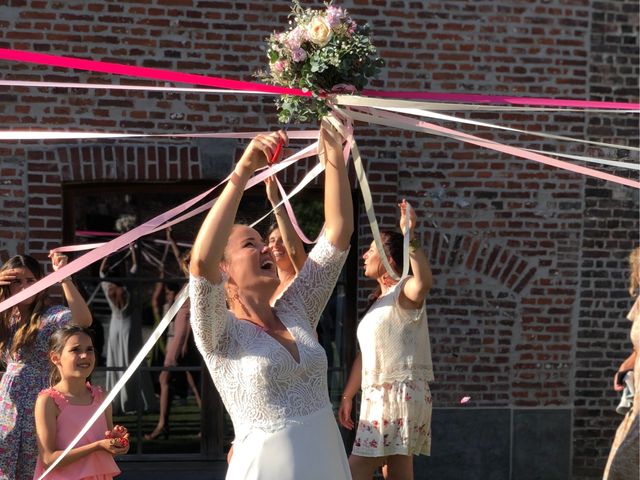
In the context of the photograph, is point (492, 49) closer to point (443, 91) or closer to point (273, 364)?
point (443, 91)

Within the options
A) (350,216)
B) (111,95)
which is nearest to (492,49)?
(111,95)

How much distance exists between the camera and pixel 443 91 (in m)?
7.76

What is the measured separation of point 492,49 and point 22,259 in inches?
147

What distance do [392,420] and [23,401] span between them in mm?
1924

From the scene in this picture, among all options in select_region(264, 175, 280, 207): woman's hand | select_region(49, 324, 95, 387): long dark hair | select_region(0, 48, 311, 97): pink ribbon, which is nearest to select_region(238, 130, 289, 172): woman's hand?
select_region(0, 48, 311, 97): pink ribbon

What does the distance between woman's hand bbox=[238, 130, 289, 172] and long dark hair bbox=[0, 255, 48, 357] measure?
8.13 feet

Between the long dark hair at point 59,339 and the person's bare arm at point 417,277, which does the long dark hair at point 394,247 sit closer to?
the person's bare arm at point 417,277

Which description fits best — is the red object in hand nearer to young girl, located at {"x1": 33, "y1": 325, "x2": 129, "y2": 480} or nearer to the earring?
young girl, located at {"x1": 33, "y1": 325, "x2": 129, "y2": 480}

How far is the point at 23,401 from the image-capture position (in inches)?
218

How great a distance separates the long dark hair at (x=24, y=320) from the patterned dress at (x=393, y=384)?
1762 mm

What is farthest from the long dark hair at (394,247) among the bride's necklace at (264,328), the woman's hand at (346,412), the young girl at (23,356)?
the bride's necklace at (264,328)

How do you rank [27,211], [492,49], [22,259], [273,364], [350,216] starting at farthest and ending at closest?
1. [492,49]
2. [27,211]
3. [22,259]
4. [350,216]
5. [273,364]

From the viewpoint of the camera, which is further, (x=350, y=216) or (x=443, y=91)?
(x=443, y=91)

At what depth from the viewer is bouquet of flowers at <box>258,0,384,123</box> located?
3.90m
